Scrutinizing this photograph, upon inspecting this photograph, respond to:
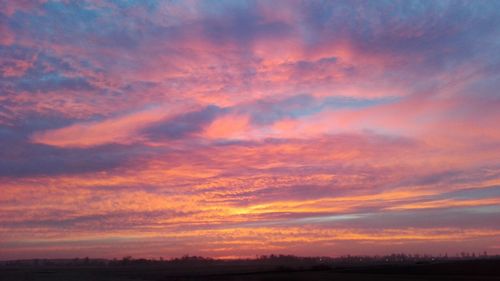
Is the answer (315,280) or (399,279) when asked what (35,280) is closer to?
(315,280)

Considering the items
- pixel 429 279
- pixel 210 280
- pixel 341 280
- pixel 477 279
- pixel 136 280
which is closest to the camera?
pixel 477 279

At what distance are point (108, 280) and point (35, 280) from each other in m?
11.5

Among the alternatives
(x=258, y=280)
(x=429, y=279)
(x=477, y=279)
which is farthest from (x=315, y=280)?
(x=477, y=279)

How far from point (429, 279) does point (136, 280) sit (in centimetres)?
4395

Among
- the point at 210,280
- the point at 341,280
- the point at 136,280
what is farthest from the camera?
the point at 136,280

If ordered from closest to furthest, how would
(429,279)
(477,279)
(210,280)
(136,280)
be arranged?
(477,279)
(429,279)
(210,280)
(136,280)

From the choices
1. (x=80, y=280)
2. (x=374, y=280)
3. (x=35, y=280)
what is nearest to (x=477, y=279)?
(x=374, y=280)

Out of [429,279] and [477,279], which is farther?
[429,279]

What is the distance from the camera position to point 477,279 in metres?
60.8

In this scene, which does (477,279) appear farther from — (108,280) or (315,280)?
(108,280)

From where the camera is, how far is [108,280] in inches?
3073

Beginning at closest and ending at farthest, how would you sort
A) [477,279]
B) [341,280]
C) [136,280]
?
[477,279]
[341,280]
[136,280]

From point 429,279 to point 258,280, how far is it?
76.0 feet

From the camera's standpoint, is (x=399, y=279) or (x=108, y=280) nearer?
(x=399, y=279)
